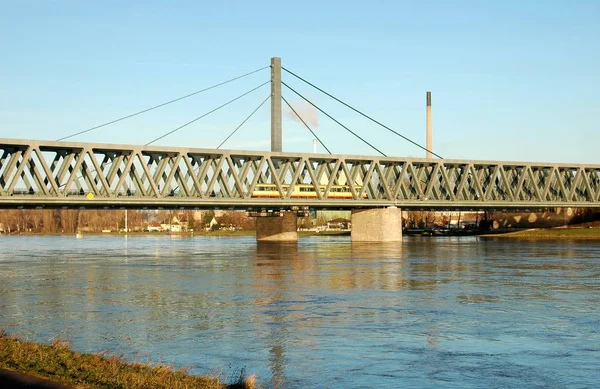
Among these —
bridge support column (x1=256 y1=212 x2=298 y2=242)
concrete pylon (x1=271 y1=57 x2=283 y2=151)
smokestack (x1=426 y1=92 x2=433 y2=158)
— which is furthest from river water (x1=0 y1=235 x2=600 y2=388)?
smokestack (x1=426 y1=92 x2=433 y2=158)

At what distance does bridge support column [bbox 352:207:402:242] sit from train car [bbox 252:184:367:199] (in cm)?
452

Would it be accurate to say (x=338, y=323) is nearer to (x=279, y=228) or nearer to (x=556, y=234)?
(x=279, y=228)

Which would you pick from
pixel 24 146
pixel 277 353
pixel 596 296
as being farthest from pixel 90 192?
pixel 277 353

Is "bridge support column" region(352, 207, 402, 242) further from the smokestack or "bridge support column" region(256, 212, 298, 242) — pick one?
the smokestack

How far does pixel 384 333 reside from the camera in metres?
27.6

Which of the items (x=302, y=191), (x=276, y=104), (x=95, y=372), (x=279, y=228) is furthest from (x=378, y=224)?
(x=95, y=372)

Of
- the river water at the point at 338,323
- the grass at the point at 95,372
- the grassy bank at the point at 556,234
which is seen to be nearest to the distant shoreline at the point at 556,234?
the grassy bank at the point at 556,234

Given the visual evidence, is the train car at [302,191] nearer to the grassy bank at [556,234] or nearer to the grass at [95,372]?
the grassy bank at [556,234]

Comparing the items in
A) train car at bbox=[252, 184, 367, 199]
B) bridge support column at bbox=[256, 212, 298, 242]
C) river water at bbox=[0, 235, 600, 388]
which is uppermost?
train car at bbox=[252, 184, 367, 199]

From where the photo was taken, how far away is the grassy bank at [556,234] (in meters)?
135

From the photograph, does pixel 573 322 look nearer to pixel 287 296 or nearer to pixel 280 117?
pixel 287 296

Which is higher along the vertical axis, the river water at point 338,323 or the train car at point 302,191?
the train car at point 302,191

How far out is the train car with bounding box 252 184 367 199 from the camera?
113000 millimetres

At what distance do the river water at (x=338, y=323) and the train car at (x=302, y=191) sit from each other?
57128mm
